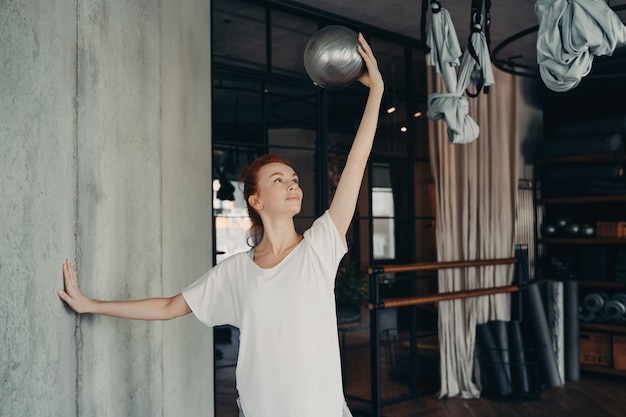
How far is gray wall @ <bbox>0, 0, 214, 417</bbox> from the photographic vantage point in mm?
1522

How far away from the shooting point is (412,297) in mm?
4023

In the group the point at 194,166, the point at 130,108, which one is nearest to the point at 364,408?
the point at 194,166

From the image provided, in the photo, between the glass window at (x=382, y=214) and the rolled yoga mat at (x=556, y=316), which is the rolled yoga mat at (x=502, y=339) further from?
the glass window at (x=382, y=214)

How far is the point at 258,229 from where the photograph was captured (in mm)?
2189

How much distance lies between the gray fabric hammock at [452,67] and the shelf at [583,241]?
10.4 feet

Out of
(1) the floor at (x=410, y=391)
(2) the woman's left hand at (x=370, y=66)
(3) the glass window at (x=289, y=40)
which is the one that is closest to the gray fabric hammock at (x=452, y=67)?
(2) the woman's left hand at (x=370, y=66)

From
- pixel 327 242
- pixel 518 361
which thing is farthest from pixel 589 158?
pixel 327 242

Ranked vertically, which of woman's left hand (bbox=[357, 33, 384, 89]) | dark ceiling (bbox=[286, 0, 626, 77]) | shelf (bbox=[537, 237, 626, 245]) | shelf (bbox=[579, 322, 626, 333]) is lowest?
shelf (bbox=[579, 322, 626, 333])

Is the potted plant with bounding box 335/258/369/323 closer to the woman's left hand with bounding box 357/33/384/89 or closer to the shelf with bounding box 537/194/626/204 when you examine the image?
the shelf with bounding box 537/194/626/204

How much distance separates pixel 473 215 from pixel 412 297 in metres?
1.25

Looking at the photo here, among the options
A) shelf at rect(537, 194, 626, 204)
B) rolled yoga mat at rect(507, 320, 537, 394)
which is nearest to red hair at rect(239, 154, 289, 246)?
rolled yoga mat at rect(507, 320, 537, 394)

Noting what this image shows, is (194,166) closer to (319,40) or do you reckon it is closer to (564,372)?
(319,40)

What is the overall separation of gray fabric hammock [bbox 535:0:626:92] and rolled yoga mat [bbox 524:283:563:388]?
9.85ft

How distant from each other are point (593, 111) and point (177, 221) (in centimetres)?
476
